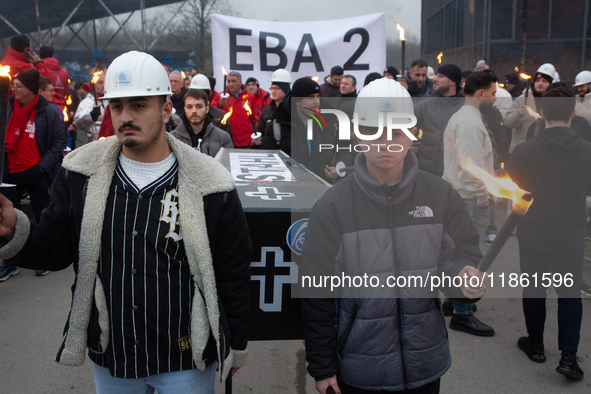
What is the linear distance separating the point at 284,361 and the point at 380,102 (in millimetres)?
2568

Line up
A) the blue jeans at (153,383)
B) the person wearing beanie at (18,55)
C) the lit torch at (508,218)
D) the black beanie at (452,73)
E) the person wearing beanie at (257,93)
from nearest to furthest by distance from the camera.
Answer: the lit torch at (508,218), the blue jeans at (153,383), the black beanie at (452,73), the person wearing beanie at (18,55), the person wearing beanie at (257,93)

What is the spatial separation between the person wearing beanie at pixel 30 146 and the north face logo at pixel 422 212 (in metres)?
4.58

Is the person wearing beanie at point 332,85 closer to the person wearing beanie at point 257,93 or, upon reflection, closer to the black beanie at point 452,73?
the person wearing beanie at point 257,93

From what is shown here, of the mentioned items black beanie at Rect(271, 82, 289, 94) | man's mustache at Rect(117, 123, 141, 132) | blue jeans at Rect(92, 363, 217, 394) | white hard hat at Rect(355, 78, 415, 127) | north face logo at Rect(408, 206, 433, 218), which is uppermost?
black beanie at Rect(271, 82, 289, 94)

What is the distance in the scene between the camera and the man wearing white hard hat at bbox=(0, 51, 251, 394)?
1913 mm

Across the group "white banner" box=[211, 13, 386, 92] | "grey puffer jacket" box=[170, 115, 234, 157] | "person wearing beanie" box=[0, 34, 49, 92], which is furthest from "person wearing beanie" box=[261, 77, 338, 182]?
"person wearing beanie" box=[0, 34, 49, 92]

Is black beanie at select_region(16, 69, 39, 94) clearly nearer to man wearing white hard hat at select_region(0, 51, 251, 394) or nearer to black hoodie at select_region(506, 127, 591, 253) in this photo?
man wearing white hard hat at select_region(0, 51, 251, 394)

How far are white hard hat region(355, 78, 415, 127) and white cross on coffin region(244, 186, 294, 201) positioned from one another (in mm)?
832

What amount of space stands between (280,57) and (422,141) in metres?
3.60

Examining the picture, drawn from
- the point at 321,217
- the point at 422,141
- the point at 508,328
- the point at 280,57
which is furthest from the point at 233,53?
the point at 321,217

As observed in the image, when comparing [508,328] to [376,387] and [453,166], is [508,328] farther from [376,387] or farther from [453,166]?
[376,387]

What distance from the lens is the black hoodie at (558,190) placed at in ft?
11.7

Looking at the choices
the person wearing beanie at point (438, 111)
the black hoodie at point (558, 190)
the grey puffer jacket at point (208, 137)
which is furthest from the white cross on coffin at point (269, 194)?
the person wearing beanie at point (438, 111)

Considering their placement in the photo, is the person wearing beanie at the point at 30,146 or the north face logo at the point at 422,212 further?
the person wearing beanie at the point at 30,146
